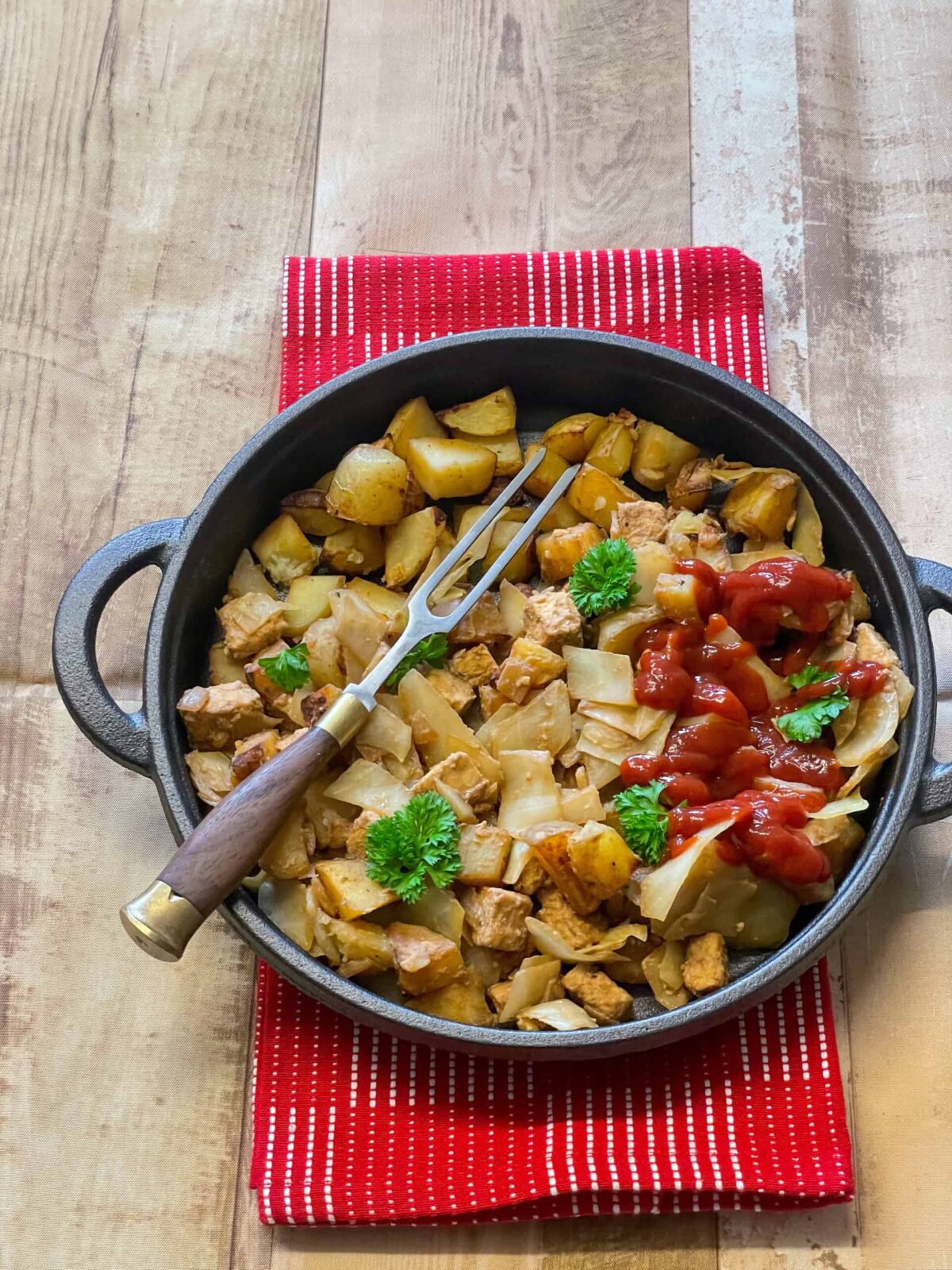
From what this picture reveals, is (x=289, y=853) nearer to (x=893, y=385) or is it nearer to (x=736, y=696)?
(x=736, y=696)

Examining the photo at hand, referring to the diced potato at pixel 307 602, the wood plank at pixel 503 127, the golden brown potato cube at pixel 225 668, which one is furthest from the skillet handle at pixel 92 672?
the wood plank at pixel 503 127

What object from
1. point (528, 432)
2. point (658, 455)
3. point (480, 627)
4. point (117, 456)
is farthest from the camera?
point (117, 456)

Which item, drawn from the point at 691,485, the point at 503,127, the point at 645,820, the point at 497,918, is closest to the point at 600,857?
the point at 645,820

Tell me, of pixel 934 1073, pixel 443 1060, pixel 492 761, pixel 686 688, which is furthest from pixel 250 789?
pixel 934 1073

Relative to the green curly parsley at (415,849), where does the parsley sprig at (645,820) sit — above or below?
above

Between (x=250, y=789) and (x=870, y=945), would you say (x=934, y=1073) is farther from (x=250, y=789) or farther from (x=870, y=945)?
(x=250, y=789)

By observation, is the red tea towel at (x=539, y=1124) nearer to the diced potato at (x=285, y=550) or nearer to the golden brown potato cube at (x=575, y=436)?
the diced potato at (x=285, y=550)
